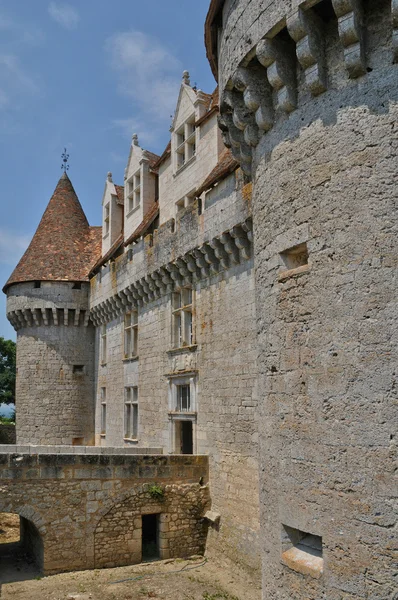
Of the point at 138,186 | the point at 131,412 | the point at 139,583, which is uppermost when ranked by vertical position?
the point at 138,186

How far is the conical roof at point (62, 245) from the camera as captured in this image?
63.5ft

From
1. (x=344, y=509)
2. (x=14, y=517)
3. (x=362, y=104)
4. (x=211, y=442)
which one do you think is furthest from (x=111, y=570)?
(x=362, y=104)

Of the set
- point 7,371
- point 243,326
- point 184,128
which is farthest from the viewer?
point 7,371

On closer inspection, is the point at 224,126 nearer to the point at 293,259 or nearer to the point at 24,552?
the point at 293,259

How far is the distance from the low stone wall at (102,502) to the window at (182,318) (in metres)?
2.77

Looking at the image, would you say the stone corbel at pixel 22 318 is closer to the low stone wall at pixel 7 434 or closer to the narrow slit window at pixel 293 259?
the low stone wall at pixel 7 434

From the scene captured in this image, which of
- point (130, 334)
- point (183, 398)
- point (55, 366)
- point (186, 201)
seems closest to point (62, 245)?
point (55, 366)

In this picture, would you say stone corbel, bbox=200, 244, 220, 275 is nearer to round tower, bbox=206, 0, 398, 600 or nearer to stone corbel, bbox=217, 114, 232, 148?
stone corbel, bbox=217, 114, 232, 148

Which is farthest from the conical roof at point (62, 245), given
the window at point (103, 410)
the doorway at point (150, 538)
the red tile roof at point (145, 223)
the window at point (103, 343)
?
the doorway at point (150, 538)

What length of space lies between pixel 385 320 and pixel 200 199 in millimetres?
7775

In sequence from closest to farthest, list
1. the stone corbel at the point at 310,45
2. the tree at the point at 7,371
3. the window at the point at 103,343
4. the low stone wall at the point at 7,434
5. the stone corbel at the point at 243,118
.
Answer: the stone corbel at the point at 310,45
the stone corbel at the point at 243,118
the window at the point at 103,343
the low stone wall at the point at 7,434
the tree at the point at 7,371

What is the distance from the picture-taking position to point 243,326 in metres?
10.8

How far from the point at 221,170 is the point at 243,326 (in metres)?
3.05

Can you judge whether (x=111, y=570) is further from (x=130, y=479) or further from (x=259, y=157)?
(x=259, y=157)
